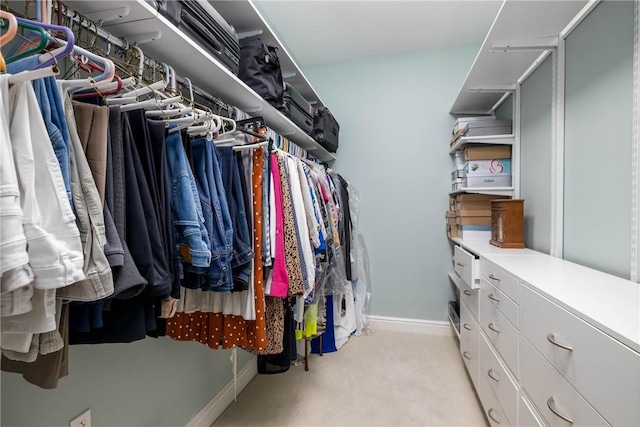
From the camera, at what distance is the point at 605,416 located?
0.65 m

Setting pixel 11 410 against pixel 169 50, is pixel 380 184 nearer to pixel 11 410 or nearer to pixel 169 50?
pixel 169 50

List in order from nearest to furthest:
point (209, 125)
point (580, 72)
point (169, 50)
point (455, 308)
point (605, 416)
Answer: point (605, 416)
point (209, 125)
point (169, 50)
point (580, 72)
point (455, 308)

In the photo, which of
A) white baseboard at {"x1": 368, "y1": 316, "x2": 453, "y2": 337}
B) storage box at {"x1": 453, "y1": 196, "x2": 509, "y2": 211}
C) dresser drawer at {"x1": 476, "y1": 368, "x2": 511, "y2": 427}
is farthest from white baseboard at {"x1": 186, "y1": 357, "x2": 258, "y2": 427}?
storage box at {"x1": 453, "y1": 196, "x2": 509, "y2": 211}

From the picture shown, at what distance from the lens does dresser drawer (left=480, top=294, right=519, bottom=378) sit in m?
1.14

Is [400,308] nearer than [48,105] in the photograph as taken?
No

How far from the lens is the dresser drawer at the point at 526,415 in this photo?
3.10 feet

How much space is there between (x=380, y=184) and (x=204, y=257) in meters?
2.27

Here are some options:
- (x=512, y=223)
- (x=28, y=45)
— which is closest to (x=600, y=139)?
(x=512, y=223)

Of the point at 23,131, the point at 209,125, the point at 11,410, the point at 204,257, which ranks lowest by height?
the point at 11,410

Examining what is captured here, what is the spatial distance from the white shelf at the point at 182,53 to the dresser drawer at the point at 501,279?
1.39m

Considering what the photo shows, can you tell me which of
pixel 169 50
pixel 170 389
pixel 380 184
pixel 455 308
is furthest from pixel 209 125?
pixel 455 308

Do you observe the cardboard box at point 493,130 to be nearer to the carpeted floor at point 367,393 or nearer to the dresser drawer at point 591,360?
the dresser drawer at point 591,360

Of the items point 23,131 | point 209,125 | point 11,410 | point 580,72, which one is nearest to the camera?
point 23,131

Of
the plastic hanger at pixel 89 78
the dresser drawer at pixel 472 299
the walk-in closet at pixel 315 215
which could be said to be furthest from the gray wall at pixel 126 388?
the dresser drawer at pixel 472 299
